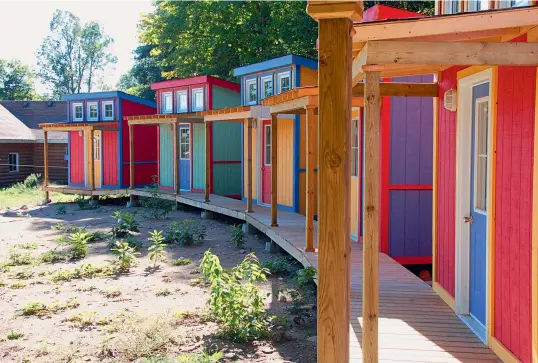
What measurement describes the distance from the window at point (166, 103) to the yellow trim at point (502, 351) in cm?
1723

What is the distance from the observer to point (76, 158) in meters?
24.3

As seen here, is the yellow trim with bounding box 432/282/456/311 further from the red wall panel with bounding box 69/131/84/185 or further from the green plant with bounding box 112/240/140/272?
the red wall panel with bounding box 69/131/84/185

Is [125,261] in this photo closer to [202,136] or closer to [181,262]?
[181,262]

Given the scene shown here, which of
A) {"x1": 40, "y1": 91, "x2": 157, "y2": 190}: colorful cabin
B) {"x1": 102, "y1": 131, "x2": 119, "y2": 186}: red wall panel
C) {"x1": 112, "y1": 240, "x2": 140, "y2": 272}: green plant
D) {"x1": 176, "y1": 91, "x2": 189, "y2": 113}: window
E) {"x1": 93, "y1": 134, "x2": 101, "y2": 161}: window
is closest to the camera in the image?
{"x1": 112, "y1": 240, "x2": 140, "y2": 272}: green plant

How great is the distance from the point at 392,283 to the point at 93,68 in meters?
61.0

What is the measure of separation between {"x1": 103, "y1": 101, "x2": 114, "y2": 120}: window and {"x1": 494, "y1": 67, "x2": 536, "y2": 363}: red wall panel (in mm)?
20236

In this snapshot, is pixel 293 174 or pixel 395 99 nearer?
pixel 395 99

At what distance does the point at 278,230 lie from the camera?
11.6 meters

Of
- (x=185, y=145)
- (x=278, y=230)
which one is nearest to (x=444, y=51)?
(x=278, y=230)

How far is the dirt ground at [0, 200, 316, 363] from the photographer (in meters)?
6.34

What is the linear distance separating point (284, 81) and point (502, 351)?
37.8 feet

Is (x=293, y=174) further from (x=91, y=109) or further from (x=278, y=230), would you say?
(x=91, y=109)

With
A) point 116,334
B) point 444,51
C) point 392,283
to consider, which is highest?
point 444,51

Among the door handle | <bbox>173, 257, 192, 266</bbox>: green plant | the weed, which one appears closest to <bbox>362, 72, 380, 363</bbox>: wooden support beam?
the door handle
